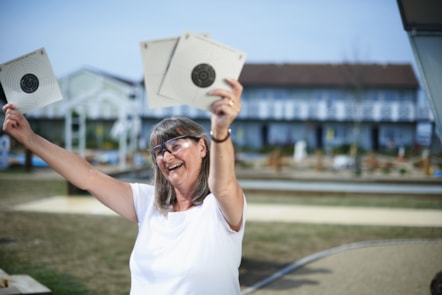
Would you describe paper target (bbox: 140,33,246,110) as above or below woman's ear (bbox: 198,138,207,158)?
above

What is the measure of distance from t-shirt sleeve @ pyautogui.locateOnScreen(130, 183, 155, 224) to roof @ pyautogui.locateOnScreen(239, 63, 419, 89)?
4097 cm

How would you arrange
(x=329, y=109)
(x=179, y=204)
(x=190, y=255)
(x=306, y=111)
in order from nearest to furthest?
(x=190, y=255) → (x=179, y=204) → (x=329, y=109) → (x=306, y=111)

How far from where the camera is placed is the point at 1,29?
6.78 metres

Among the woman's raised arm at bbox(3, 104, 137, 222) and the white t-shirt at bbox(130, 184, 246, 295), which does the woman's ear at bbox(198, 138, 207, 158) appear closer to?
the white t-shirt at bbox(130, 184, 246, 295)

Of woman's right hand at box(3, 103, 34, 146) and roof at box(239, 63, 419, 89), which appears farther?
roof at box(239, 63, 419, 89)

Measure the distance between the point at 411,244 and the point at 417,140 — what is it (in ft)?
117

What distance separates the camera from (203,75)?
6.75 feet

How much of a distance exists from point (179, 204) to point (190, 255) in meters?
0.32

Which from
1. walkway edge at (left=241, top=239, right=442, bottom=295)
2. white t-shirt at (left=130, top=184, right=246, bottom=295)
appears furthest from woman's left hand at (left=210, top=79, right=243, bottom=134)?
walkway edge at (left=241, top=239, right=442, bottom=295)

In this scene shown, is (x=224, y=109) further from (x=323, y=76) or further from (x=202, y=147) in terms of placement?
(x=323, y=76)

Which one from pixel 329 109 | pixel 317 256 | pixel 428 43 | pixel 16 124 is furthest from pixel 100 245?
pixel 329 109

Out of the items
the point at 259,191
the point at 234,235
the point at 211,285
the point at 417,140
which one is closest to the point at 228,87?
the point at 234,235

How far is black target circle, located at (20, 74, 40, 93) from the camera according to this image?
8.74ft

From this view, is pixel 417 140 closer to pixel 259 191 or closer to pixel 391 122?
pixel 391 122
